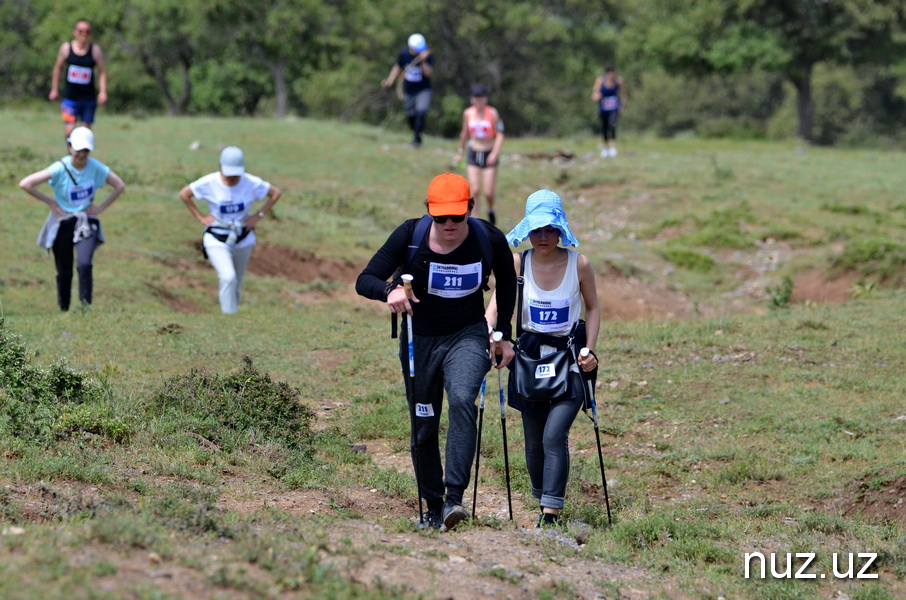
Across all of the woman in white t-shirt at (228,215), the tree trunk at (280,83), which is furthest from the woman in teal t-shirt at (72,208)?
the tree trunk at (280,83)

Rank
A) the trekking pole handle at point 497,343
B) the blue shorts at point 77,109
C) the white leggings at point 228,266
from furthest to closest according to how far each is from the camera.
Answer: the blue shorts at point 77,109 < the white leggings at point 228,266 < the trekking pole handle at point 497,343

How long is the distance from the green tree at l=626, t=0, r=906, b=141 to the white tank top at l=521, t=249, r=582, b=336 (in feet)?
104

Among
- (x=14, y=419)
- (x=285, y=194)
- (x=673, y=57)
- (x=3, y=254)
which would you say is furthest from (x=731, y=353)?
(x=673, y=57)

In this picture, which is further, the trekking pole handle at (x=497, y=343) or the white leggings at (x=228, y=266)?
the white leggings at (x=228, y=266)

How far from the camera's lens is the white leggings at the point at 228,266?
11.4 metres

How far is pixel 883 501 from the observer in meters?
7.31

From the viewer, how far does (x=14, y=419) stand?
7.02m

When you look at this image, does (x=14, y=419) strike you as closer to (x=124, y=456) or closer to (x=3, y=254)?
(x=124, y=456)

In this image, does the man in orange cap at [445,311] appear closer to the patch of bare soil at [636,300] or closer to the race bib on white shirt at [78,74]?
the patch of bare soil at [636,300]

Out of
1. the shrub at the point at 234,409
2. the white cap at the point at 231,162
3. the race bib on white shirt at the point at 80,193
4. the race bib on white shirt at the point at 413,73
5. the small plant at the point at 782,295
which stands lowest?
the shrub at the point at 234,409

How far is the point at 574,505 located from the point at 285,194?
13.0 m

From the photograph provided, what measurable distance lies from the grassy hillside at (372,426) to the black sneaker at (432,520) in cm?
19

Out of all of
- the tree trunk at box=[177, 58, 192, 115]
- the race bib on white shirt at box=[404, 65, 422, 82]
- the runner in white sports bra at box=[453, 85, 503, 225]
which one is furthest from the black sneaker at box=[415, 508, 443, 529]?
the tree trunk at box=[177, 58, 192, 115]

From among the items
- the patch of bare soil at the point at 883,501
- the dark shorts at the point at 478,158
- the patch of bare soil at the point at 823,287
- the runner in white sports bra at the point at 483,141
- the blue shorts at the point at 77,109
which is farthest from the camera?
the blue shorts at the point at 77,109
